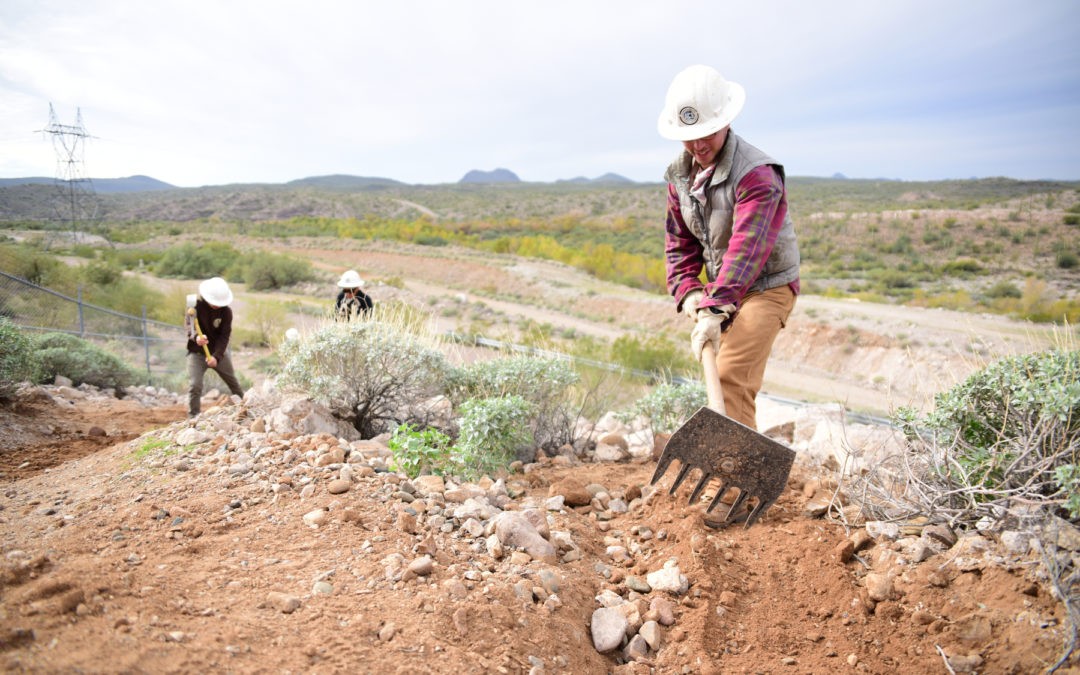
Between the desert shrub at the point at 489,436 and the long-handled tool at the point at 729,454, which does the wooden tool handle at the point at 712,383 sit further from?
the desert shrub at the point at 489,436

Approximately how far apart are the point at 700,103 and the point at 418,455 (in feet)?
8.01

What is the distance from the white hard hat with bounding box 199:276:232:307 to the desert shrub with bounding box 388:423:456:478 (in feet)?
11.6

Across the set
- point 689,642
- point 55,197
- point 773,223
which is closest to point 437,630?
point 689,642

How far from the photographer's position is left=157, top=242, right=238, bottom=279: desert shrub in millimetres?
23938

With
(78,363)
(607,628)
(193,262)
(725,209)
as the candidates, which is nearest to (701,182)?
(725,209)

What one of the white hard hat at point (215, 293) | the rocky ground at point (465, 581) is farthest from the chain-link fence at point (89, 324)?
the rocky ground at point (465, 581)

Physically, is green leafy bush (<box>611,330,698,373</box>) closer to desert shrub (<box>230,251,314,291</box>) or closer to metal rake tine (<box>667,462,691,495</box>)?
metal rake tine (<box>667,462,691,495</box>)

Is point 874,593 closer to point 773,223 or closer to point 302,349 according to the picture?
point 773,223

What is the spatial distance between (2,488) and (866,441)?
558 centimetres

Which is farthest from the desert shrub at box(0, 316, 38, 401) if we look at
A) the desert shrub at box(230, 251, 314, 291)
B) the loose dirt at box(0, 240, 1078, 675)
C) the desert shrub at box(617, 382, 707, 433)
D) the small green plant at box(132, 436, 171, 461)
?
the desert shrub at box(230, 251, 314, 291)

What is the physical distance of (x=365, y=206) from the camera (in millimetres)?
70375

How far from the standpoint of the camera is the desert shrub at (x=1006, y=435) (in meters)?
2.56

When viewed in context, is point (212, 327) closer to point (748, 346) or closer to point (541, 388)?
point (541, 388)

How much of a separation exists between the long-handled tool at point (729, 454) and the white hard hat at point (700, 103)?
120cm
